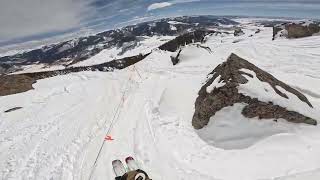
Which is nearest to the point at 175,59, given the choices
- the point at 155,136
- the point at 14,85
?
the point at 14,85

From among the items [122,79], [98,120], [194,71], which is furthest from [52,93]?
[194,71]

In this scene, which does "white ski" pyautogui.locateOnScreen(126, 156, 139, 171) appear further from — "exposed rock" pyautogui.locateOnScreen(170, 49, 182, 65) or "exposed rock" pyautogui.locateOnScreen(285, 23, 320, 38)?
"exposed rock" pyautogui.locateOnScreen(285, 23, 320, 38)

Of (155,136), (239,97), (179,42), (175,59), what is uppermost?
(239,97)

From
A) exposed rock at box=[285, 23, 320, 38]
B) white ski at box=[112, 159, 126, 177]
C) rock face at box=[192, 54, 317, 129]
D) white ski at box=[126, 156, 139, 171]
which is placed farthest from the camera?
exposed rock at box=[285, 23, 320, 38]

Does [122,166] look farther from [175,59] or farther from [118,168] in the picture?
[175,59]

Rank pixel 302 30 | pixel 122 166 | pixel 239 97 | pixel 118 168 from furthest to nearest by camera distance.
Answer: pixel 302 30 → pixel 239 97 → pixel 122 166 → pixel 118 168

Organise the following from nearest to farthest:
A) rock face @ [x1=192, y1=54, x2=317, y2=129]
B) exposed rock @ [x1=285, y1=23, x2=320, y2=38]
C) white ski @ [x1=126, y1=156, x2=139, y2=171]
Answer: white ski @ [x1=126, y1=156, x2=139, y2=171] < rock face @ [x1=192, y1=54, x2=317, y2=129] < exposed rock @ [x1=285, y1=23, x2=320, y2=38]

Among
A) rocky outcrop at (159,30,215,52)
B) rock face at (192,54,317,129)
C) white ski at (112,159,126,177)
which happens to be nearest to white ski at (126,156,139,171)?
white ski at (112,159,126,177)
